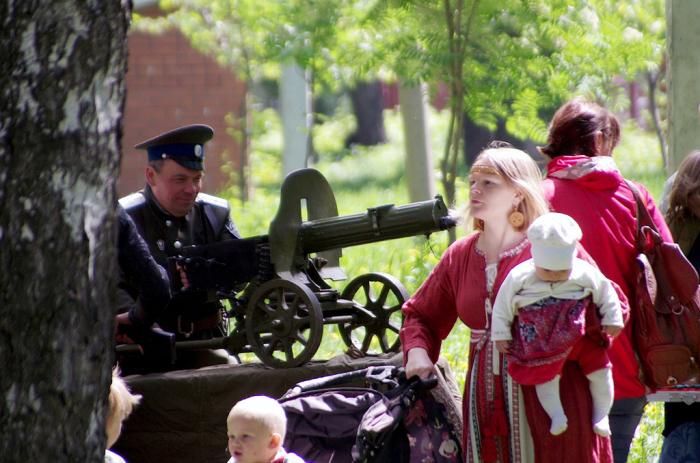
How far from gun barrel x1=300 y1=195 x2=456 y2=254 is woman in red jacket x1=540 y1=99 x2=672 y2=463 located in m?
0.60

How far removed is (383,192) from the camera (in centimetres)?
2023

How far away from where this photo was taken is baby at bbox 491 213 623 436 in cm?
395

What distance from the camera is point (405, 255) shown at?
37.0 ft

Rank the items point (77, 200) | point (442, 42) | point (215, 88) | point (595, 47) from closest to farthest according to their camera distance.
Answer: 1. point (77, 200)
2. point (442, 42)
3. point (595, 47)
4. point (215, 88)

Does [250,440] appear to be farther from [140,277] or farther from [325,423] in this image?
[140,277]

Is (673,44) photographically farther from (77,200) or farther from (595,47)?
(77,200)

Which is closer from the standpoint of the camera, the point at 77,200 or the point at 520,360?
the point at 77,200

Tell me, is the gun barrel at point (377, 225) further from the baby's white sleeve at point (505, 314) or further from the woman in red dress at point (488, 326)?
the baby's white sleeve at point (505, 314)

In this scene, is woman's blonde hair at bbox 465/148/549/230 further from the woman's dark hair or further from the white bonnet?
the woman's dark hair

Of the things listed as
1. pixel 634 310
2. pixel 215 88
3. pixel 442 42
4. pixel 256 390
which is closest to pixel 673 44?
pixel 442 42

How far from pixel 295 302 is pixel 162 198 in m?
0.87

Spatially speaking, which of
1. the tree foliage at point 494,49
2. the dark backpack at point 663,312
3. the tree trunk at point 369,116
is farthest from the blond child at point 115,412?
the tree trunk at point 369,116

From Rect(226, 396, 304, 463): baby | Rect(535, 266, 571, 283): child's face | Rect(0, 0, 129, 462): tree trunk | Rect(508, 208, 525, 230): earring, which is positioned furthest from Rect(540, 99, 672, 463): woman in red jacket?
Rect(0, 0, 129, 462): tree trunk

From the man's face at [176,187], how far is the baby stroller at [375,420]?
4.38ft
